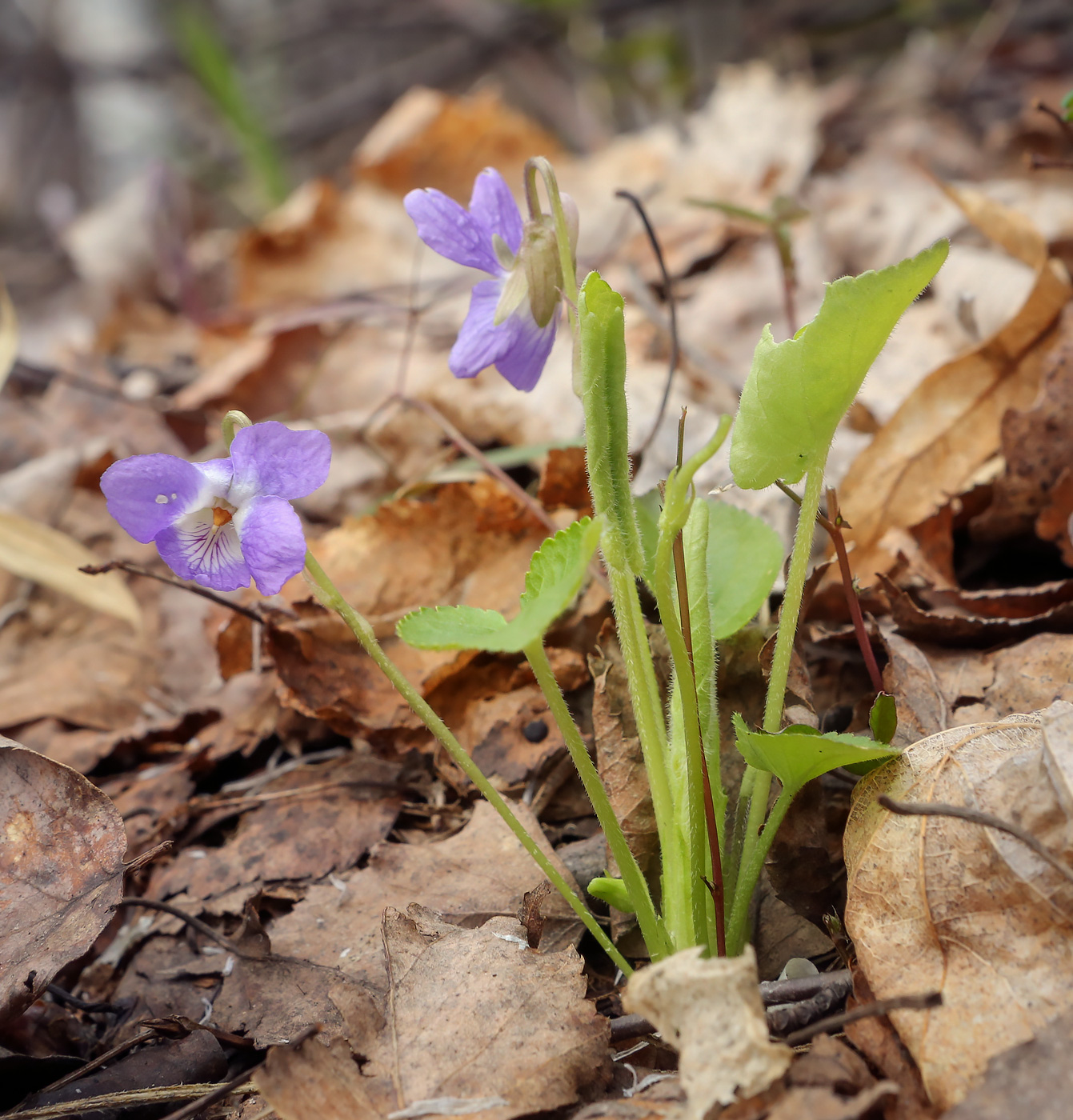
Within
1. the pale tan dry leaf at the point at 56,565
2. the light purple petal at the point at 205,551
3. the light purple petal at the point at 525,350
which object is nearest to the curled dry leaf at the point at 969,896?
the light purple petal at the point at 525,350

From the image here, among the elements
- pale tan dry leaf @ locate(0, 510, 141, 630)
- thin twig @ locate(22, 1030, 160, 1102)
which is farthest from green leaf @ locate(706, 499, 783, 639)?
pale tan dry leaf @ locate(0, 510, 141, 630)

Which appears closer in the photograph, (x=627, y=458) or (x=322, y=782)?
(x=627, y=458)

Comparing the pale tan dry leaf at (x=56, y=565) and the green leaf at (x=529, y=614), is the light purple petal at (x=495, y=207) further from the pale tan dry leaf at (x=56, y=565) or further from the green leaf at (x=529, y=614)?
the pale tan dry leaf at (x=56, y=565)

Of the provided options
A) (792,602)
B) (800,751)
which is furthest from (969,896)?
(792,602)

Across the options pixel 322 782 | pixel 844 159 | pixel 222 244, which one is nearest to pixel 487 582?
pixel 322 782

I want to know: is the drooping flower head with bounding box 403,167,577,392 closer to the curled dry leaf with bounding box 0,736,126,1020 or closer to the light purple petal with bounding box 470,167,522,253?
the light purple petal with bounding box 470,167,522,253

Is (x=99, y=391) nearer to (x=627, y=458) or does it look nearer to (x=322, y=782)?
(x=322, y=782)
